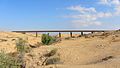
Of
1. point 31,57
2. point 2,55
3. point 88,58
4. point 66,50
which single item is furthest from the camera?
point 66,50

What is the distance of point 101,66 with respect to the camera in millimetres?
24078

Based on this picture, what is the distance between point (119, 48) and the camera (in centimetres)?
3319

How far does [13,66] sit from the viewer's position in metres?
23.9

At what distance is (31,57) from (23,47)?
207 centimetres

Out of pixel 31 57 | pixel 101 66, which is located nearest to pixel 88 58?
pixel 31 57

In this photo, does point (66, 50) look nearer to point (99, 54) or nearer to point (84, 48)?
point (84, 48)

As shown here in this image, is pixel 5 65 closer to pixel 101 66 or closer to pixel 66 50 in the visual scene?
pixel 101 66

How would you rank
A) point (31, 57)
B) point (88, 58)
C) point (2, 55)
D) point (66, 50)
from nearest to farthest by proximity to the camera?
1. point (2, 55)
2. point (88, 58)
3. point (31, 57)
4. point (66, 50)

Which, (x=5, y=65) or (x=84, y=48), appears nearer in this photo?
(x=5, y=65)

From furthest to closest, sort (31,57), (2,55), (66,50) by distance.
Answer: (66,50)
(31,57)
(2,55)

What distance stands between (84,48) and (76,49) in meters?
0.85

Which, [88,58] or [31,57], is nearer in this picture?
[88,58]

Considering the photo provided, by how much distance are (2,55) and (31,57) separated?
11791 millimetres

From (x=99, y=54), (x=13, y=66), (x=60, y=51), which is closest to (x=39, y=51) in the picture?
(x=60, y=51)
